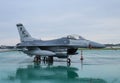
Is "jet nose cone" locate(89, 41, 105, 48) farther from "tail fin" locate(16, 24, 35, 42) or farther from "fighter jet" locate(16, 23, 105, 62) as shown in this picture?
"tail fin" locate(16, 24, 35, 42)

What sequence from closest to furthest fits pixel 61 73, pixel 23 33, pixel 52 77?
1. pixel 52 77
2. pixel 61 73
3. pixel 23 33

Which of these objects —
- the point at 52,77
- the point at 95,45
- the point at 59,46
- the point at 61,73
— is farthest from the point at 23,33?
the point at 52,77

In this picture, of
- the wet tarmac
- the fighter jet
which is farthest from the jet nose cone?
the wet tarmac

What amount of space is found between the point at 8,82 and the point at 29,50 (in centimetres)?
1263

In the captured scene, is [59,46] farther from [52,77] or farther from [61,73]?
[52,77]

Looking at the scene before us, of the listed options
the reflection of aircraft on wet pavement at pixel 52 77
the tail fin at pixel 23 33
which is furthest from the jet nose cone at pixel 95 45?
the tail fin at pixel 23 33

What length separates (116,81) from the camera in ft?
32.5

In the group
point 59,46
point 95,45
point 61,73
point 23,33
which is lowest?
point 61,73

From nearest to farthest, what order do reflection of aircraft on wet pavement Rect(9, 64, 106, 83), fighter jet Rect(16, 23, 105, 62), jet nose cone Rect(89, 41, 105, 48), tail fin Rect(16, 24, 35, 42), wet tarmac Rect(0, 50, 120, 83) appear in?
reflection of aircraft on wet pavement Rect(9, 64, 106, 83) → wet tarmac Rect(0, 50, 120, 83) → jet nose cone Rect(89, 41, 105, 48) → fighter jet Rect(16, 23, 105, 62) → tail fin Rect(16, 24, 35, 42)

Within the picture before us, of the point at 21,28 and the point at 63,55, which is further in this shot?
the point at 21,28

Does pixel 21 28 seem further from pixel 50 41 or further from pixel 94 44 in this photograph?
pixel 94 44

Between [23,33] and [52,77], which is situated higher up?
[23,33]

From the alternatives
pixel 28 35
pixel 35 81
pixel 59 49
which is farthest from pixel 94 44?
pixel 35 81

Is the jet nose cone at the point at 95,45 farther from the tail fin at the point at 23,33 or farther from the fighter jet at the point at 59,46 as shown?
the tail fin at the point at 23,33
